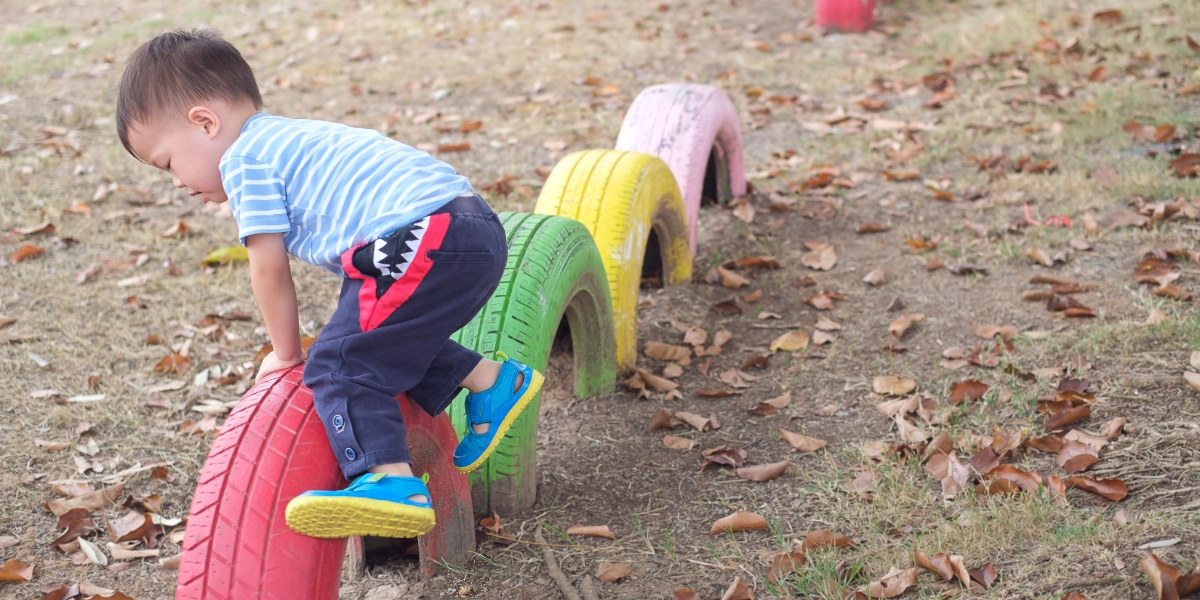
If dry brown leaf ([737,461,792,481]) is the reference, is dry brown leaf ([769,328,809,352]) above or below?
above

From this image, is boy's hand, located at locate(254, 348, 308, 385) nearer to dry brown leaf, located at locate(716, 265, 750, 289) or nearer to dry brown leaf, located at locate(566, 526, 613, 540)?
dry brown leaf, located at locate(566, 526, 613, 540)

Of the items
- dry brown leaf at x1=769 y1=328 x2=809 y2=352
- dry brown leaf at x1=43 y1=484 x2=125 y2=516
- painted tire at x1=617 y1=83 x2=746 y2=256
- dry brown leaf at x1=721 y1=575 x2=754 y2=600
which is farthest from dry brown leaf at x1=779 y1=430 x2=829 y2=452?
dry brown leaf at x1=43 y1=484 x2=125 y2=516

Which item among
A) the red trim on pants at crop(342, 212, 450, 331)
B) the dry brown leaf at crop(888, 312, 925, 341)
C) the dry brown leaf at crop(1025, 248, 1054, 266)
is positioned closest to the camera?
the red trim on pants at crop(342, 212, 450, 331)

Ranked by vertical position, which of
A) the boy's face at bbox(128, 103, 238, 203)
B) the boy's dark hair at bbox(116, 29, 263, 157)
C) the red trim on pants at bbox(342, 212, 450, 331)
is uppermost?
the boy's dark hair at bbox(116, 29, 263, 157)

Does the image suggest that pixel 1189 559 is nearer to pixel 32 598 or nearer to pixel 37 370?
pixel 32 598

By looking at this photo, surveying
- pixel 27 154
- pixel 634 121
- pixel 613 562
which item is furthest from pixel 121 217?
pixel 613 562

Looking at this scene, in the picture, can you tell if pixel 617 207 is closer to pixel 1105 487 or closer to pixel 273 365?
pixel 273 365

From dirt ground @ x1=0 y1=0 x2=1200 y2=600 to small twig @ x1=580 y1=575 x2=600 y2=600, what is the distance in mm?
48

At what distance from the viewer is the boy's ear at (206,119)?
2.08 m

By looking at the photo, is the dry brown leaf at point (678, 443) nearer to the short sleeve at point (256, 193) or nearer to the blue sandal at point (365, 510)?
the blue sandal at point (365, 510)

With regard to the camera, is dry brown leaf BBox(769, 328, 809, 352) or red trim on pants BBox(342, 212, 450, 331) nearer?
red trim on pants BBox(342, 212, 450, 331)

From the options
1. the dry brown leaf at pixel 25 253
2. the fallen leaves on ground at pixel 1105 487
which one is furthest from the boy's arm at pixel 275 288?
the dry brown leaf at pixel 25 253

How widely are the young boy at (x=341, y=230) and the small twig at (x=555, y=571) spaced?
2.08 ft

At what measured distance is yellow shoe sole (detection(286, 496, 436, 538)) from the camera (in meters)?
1.84
